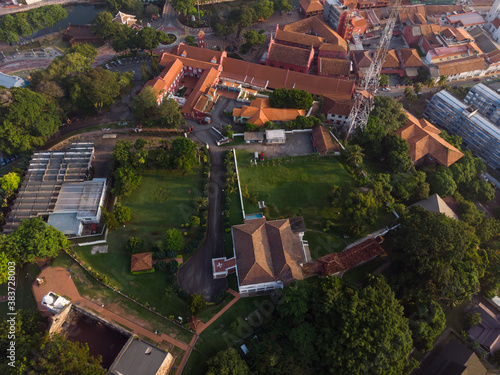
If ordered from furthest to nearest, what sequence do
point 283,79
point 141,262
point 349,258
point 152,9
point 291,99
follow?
point 152,9 → point 283,79 → point 291,99 → point 349,258 → point 141,262

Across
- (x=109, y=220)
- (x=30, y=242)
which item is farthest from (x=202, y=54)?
(x=30, y=242)

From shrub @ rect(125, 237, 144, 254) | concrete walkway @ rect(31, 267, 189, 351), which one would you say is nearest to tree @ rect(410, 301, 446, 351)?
concrete walkway @ rect(31, 267, 189, 351)

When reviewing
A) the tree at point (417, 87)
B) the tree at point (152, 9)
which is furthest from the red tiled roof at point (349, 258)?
the tree at point (152, 9)

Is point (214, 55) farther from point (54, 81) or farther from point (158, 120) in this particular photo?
point (54, 81)

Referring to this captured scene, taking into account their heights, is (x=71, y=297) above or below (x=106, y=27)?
below

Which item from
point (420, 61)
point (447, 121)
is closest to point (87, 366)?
point (447, 121)

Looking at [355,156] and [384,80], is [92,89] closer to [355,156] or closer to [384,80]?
[355,156]

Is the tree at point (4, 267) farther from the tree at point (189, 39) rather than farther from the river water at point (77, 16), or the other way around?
the river water at point (77, 16)
